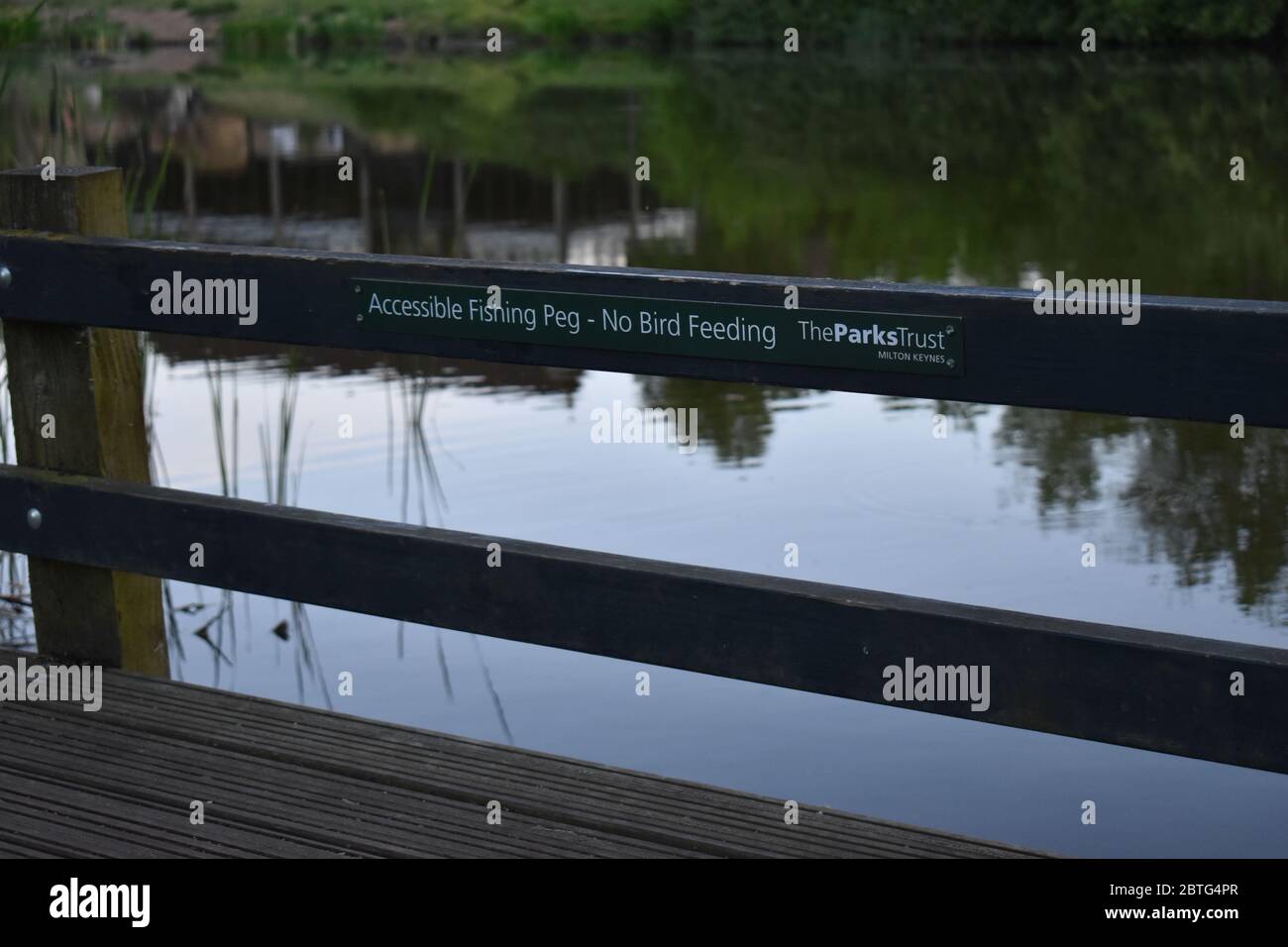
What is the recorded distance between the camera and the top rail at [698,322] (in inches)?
116

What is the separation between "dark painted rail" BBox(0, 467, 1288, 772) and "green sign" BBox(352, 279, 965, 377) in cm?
41

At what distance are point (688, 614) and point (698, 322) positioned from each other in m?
0.54

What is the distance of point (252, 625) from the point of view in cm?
686

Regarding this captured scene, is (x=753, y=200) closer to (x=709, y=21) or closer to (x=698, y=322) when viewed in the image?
(x=698, y=322)

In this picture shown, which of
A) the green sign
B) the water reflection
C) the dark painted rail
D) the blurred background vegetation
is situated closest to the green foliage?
the water reflection

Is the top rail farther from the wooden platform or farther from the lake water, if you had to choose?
the wooden platform

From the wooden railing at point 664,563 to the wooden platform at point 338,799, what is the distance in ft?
0.96

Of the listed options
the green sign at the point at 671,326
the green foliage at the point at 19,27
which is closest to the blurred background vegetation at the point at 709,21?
the green foliage at the point at 19,27

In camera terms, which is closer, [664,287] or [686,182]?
[664,287]

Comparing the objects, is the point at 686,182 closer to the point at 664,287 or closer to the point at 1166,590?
the point at 1166,590

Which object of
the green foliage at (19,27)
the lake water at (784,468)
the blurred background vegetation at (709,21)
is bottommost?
the lake water at (784,468)

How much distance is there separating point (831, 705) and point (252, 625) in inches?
90.0

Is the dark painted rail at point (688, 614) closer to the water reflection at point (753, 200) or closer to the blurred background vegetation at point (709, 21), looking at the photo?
the water reflection at point (753, 200)
